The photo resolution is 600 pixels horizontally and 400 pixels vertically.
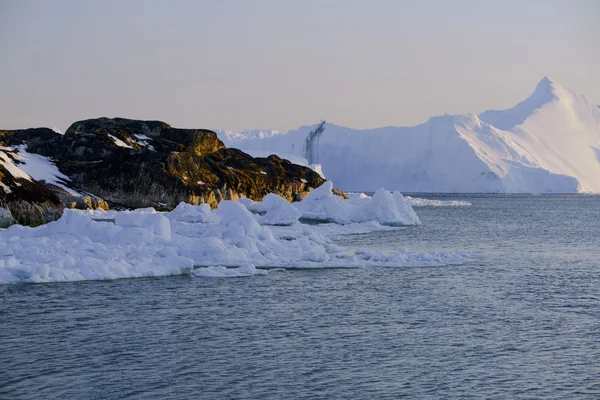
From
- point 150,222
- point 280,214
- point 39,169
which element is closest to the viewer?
point 150,222

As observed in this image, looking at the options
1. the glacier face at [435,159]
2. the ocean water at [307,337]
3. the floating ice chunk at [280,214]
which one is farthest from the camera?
the glacier face at [435,159]

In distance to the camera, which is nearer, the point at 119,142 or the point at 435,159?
the point at 119,142

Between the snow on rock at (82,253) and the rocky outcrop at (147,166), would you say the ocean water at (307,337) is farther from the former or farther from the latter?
the rocky outcrop at (147,166)

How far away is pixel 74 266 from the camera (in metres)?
25.4

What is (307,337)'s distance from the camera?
17.5 meters

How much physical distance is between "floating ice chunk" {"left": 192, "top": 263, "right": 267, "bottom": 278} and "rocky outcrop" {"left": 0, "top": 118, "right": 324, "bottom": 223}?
30068 millimetres

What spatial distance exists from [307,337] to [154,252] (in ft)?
40.5

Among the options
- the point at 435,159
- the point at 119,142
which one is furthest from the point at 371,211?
the point at 435,159

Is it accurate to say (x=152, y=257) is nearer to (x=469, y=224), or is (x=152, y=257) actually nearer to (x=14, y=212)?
(x=14, y=212)

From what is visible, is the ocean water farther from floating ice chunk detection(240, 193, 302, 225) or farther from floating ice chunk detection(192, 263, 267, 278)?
floating ice chunk detection(240, 193, 302, 225)

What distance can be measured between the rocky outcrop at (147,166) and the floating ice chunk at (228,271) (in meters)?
30.1

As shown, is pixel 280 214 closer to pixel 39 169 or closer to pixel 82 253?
pixel 39 169

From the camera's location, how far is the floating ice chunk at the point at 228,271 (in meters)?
26.8

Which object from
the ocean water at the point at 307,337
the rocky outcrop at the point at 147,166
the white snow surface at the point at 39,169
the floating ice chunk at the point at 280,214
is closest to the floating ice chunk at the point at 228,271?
the ocean water at the point at 307,337
